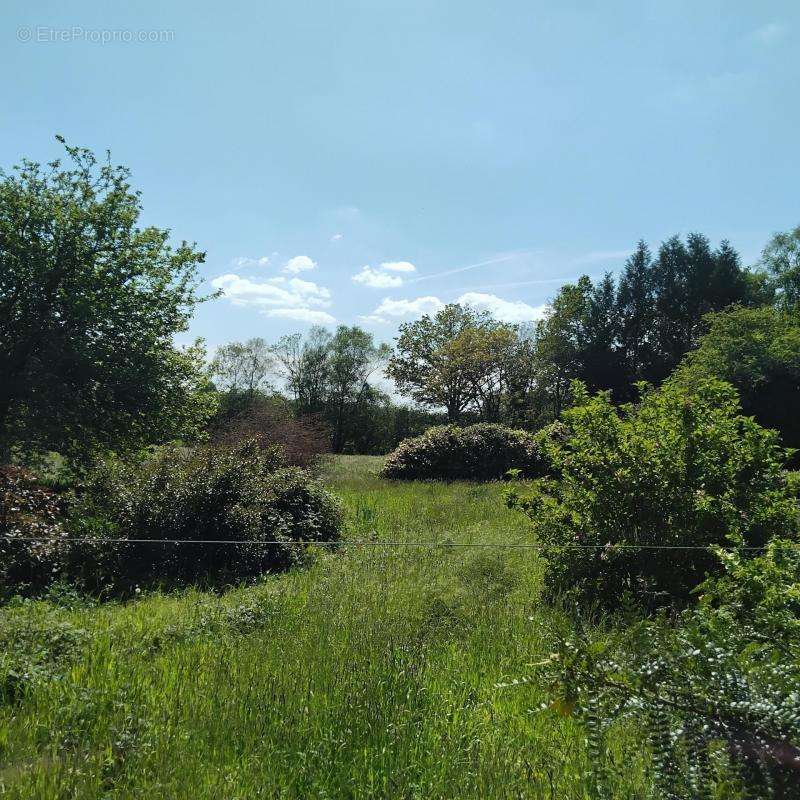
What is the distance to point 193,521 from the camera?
812 cm

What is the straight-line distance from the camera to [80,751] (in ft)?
9.34

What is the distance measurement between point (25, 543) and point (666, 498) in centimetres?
724

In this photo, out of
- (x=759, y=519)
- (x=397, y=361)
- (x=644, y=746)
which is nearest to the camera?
(x=644, y=746)

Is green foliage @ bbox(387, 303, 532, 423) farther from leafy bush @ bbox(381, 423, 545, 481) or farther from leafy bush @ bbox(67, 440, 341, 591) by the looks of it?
leafy bush @ bbox(67, 440, 341, 591)

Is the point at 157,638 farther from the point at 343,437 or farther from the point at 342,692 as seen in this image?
the point at 343,437

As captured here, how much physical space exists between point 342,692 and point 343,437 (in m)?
40.9

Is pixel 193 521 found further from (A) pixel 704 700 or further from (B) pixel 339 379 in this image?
(B) pixel 339 379

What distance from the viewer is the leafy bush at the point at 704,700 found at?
193cm

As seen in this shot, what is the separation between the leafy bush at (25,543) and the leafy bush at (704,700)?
21.3ft

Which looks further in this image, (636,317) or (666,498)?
(636,317)

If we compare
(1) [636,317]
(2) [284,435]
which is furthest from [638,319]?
(2) [284,435]

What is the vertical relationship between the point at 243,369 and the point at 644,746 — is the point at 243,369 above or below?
above

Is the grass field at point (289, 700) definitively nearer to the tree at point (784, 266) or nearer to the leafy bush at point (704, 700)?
the leafy bush at point (704, 700)

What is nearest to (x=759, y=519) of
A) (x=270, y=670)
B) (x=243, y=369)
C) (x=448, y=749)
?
(x=448, y=749)
